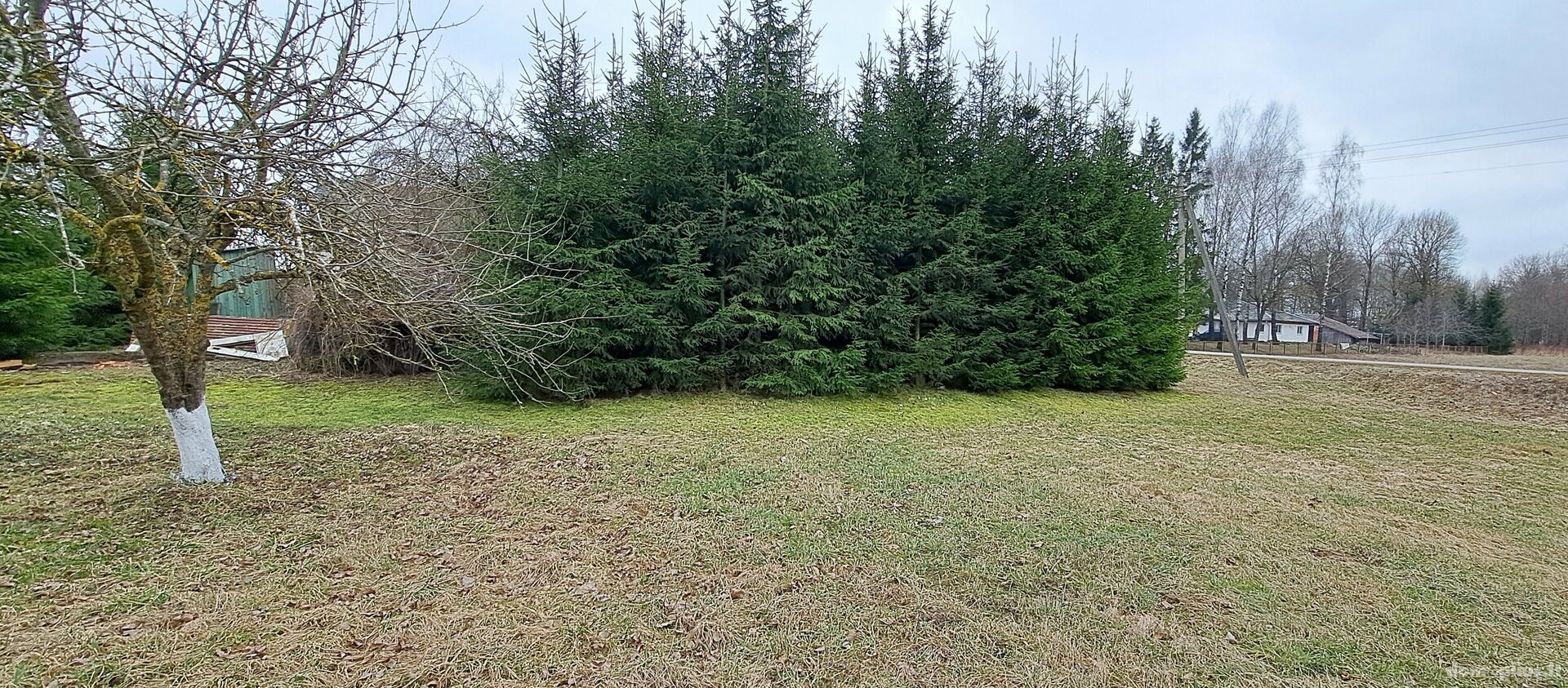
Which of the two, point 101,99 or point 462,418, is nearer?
point 101,99

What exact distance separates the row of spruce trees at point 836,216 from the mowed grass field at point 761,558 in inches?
91.6

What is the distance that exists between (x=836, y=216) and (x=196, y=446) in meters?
6.90

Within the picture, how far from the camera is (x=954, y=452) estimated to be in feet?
18.1

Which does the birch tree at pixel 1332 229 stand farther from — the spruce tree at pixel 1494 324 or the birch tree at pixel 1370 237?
the spruce tree at pixel 1494 324

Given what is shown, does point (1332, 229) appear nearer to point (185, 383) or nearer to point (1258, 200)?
point (1258, 200)

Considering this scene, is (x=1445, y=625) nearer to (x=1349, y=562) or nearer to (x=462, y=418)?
(x=1349, y=562)

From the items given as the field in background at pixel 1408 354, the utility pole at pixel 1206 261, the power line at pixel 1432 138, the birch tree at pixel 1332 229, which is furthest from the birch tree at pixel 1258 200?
the utility pole at pixel 1206 261

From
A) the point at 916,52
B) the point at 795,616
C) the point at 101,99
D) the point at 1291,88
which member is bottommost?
the point at 795,616

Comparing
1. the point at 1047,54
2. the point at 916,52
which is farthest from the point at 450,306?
the point at 1047,54

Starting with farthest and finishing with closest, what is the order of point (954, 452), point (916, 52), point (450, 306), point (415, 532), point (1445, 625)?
point (916, 52), point (954, 452), point (450, 306), point (415, 532), point (1445, 625)

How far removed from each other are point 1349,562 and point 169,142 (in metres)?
6.49

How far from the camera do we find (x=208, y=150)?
10.1ft

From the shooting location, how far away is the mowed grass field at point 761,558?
216 cm

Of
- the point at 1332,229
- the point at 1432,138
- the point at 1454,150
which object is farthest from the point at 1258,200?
the point at 1454,150
